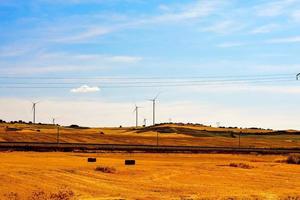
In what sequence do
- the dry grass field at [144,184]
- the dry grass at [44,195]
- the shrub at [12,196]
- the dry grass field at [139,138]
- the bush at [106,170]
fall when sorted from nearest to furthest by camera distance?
the shrub at [12,196], the dry grass at [44,195], the dry grass field at [144,184], the bush at [106,170], the dry grass field at [139,138]

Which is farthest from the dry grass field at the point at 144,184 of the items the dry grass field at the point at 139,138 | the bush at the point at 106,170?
the dry grass field at the point at 139,138

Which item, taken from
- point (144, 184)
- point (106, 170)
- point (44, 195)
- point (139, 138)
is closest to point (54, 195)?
point (44, 195)

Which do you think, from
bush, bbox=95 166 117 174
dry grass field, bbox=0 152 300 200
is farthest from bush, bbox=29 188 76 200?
bush, bbox=95 166 117 174

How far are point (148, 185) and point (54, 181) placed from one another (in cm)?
556

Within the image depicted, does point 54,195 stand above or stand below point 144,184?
below

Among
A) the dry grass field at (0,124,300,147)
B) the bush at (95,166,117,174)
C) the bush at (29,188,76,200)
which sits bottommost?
the bush at (29,188,76,200)

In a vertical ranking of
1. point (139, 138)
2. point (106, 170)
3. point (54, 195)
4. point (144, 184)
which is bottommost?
point (54, 195)

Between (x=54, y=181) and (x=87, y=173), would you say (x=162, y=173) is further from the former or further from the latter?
(x=54, y=181)

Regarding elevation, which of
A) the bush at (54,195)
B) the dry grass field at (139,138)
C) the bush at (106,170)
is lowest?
the bush at (54,195)

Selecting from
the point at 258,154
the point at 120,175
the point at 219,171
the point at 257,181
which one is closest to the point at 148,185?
the point at 120,175

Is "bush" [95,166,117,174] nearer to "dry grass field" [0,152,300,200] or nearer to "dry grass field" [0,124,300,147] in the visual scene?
"dry grass field" [0,152,300,200]

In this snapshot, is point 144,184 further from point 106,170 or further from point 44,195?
point 44,195

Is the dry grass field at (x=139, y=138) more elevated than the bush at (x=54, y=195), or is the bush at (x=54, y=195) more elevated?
the dry grass field at (x=139, y=138)

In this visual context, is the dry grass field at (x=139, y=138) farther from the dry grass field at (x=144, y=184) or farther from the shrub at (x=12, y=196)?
the shrub at (x=12, y=196)
